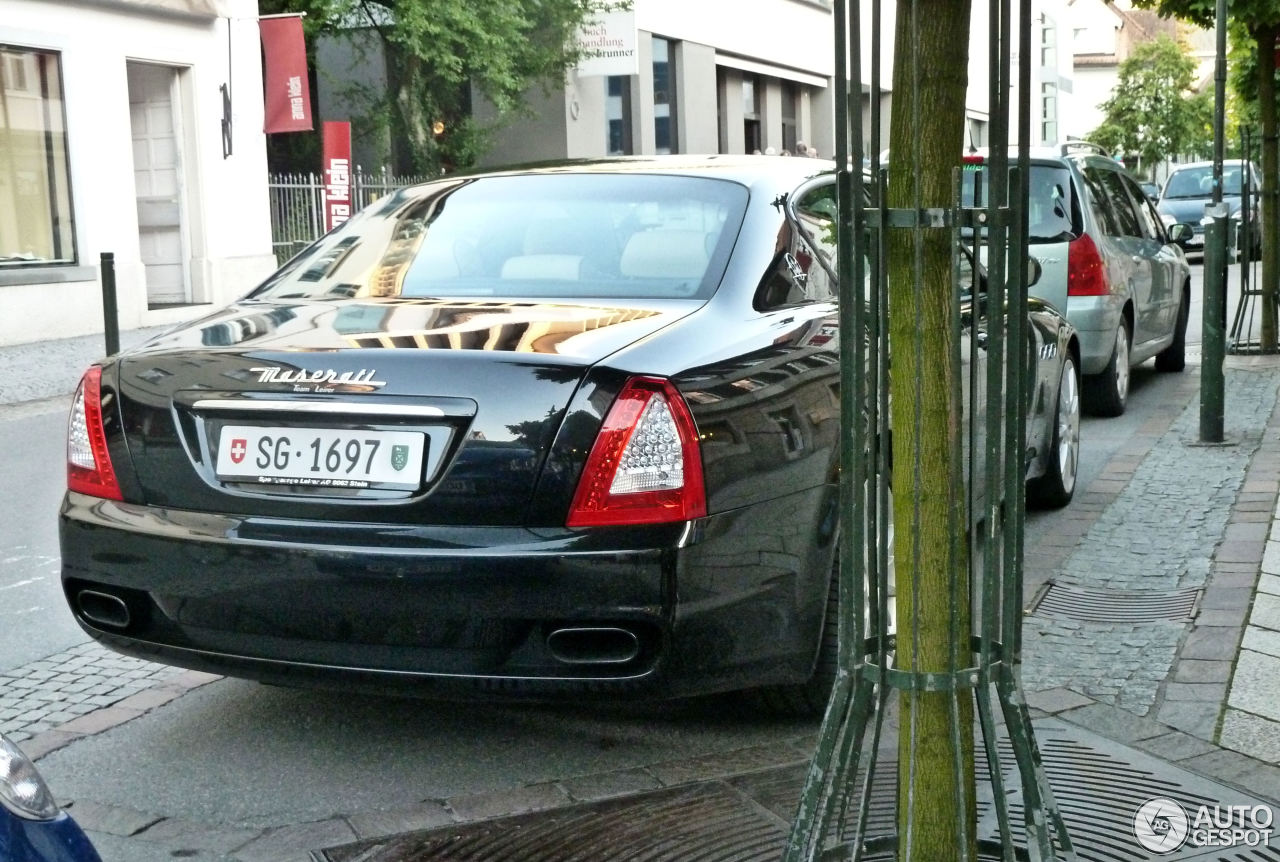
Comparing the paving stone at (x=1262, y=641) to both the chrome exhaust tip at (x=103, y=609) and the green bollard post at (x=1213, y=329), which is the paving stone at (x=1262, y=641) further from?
the green bollard post at (x=1213, y=329)

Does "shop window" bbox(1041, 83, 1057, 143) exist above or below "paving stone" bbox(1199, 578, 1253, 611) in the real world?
above

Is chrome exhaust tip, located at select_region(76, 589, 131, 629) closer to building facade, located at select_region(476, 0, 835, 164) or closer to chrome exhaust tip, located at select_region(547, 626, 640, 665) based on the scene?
chrome exhaust tip, located at select_region(547, 626, 640, 665)

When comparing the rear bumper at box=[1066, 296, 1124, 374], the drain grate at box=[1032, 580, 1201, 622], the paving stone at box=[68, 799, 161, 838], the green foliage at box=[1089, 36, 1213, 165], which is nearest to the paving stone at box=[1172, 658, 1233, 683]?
the drain grate at box=[1032, 580, 1201, 622]

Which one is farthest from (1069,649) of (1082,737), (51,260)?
(51,260)

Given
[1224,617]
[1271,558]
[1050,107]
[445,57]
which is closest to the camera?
[1224,617]

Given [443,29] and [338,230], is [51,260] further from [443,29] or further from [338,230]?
[338,230]

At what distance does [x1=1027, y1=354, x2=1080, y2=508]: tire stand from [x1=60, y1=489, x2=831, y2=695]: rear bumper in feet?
11.0

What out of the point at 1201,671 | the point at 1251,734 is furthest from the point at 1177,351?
the point at 1251,734

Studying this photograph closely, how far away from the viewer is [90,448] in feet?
12.8

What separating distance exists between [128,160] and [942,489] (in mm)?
17017

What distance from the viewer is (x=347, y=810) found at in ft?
12.0

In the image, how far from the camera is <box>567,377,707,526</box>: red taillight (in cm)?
339

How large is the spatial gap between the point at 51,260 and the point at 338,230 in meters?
13.3
